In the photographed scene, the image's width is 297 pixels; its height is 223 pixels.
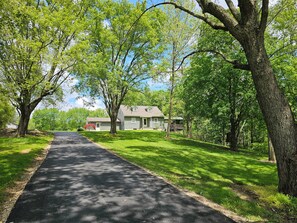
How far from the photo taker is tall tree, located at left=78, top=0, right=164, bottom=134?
2352 cm

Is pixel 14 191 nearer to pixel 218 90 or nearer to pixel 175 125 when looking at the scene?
pixel 218 90

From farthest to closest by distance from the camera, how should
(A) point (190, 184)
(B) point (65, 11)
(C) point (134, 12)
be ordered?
(C) point (134, 12)
(B) point (65, 11)
(A) point (190, 184)

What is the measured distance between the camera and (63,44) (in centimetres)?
2248

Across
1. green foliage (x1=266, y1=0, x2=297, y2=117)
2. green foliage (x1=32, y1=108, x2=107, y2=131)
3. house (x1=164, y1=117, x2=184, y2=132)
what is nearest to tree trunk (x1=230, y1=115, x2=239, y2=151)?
green foliage (x1=266, y1=0, x2=297, y2=117)

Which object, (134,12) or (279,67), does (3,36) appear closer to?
(134,12)

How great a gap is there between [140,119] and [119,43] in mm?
30615

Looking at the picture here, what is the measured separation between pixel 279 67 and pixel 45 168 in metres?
18.0

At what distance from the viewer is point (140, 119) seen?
5441 cm

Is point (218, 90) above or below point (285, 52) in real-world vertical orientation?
below

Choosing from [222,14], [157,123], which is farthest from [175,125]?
[222,14]

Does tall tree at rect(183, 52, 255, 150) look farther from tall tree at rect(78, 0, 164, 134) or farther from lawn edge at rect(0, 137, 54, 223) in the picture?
lawn edge at rect(0, 137, 54, 223)

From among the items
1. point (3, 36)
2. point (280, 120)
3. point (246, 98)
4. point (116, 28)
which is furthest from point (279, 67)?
point (3, 36)

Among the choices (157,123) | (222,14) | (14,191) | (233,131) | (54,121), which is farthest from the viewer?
(54,121)

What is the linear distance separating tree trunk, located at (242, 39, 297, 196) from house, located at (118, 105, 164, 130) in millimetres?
47043
